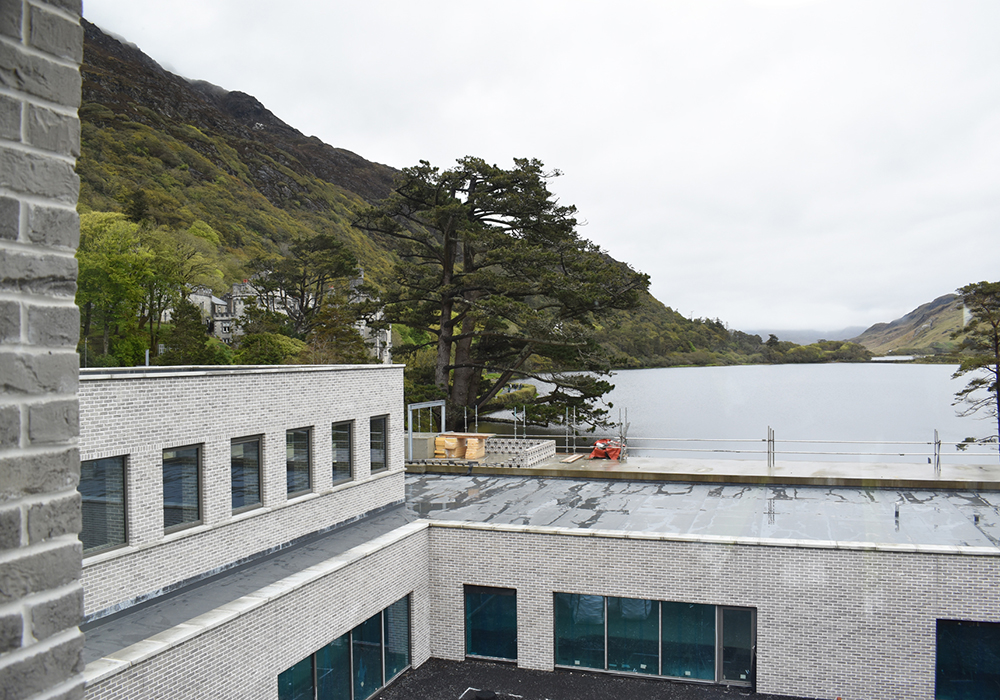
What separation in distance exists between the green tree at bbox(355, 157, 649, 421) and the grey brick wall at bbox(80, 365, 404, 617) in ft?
44.1

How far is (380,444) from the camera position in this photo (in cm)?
1599

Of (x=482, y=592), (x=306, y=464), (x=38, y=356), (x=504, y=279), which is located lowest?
(x=482, y=592)

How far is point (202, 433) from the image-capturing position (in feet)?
36.0

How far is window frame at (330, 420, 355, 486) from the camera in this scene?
14.3 metres

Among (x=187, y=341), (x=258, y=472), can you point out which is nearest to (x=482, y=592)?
(x=258, y=472)

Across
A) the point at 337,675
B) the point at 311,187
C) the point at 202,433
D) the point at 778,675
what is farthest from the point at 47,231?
the point at 311,187

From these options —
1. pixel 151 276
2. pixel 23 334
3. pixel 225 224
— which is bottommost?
pixel 23 334

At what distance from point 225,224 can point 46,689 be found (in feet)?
310

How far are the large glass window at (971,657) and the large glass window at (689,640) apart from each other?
150 inches

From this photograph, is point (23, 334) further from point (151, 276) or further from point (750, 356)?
point (750, 356)

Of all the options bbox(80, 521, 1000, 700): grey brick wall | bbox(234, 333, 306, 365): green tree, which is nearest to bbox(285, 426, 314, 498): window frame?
bbox(80, 521, 1000, 700): grey brick wall

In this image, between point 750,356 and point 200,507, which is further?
point 750,356

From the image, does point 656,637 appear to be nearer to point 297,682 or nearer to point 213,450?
point 297,682

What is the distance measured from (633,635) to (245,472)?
774 cm
